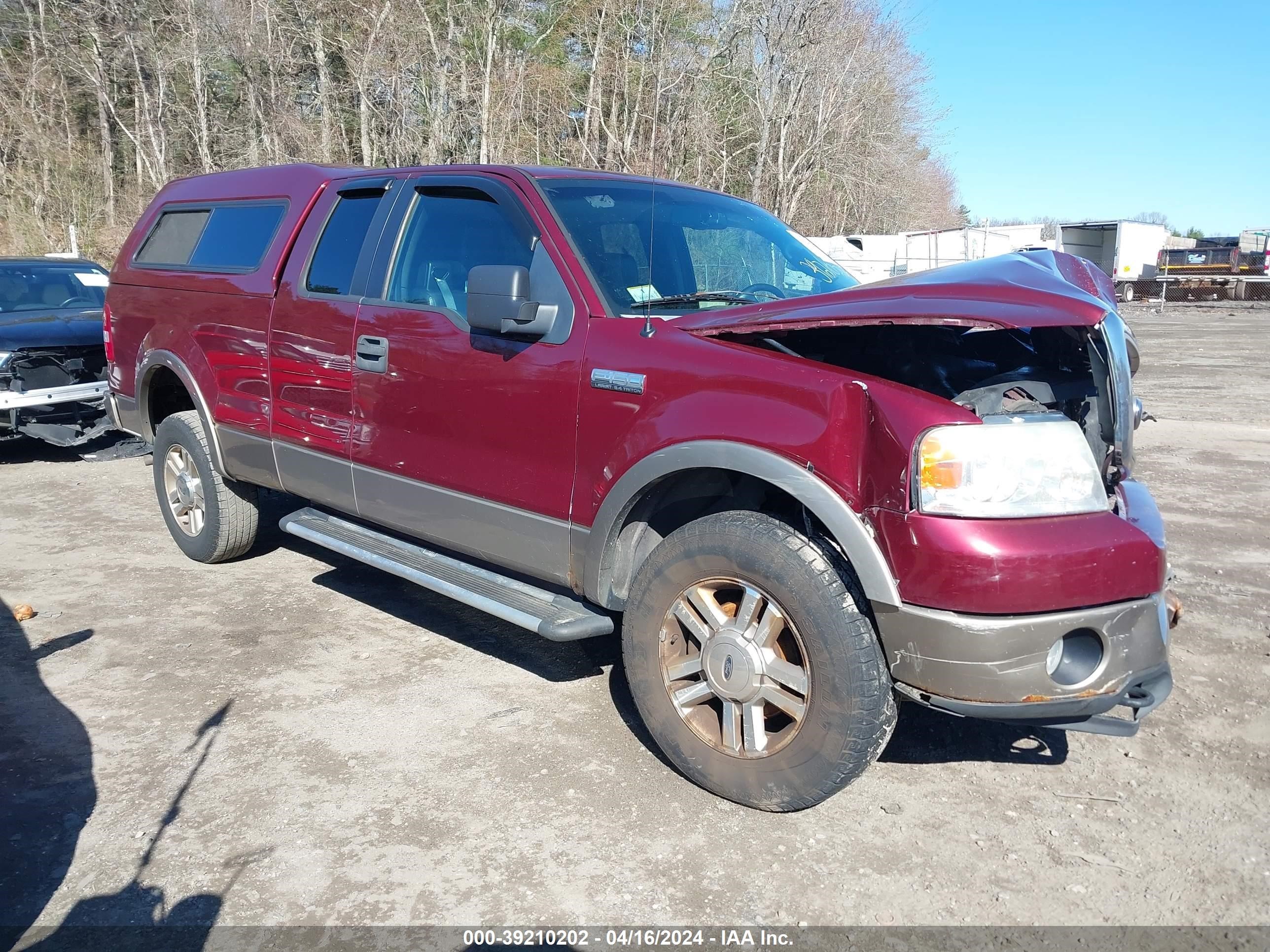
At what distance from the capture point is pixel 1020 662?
8.43ft

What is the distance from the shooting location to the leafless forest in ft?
70.1

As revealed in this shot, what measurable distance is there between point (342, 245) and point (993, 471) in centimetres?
325

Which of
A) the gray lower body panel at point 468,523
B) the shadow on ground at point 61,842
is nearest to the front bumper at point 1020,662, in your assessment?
the gray lower body panel at point 468,523

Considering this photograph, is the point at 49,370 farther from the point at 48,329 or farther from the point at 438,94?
the point at 438,94

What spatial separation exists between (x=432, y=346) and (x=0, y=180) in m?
26.7

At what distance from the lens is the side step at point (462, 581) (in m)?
3.41

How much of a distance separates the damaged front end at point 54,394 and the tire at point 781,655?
6766 millimetres

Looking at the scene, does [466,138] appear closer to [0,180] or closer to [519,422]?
[0,180]

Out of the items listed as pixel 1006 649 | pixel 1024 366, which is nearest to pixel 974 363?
pixel 1024 366

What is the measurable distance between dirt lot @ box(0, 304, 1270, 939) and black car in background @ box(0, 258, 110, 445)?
3815mm

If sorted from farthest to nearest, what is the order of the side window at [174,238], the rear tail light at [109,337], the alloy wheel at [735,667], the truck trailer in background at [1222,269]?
the truck trailer in background at [1222,269], the rear tail light at [109,337], the side window at [174,238], the alloy wheel at [735,667]

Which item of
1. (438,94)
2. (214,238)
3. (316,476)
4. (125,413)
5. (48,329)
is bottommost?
(316,476)

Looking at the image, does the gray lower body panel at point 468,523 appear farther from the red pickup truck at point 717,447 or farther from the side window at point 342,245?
the side window at point 342,245

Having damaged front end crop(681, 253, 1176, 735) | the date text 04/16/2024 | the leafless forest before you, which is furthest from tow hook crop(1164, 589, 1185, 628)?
the leafless forest
